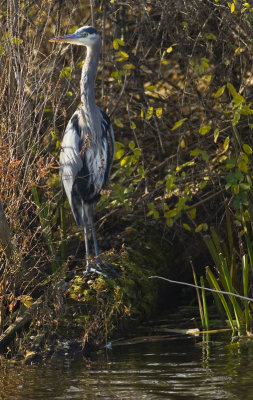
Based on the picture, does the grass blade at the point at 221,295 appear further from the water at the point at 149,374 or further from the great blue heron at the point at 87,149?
the great blue heron at the point at 87,149

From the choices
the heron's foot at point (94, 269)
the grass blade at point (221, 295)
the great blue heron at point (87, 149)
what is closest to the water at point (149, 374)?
the grass blade at point (221, 295)

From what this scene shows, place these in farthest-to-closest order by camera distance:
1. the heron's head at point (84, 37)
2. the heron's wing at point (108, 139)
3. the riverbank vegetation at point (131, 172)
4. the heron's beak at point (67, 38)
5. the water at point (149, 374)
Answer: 1. the heron's wing at point (108, 139)
2. the heron's head at point (84, 37)
3. the heron's beak at point (67, 38)
4. the riverbank vegetation at point (131, 172)
5. the water at point (149, 374)

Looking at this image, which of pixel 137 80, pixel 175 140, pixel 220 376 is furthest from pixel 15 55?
pixel 220 376

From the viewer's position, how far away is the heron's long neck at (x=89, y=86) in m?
6.20

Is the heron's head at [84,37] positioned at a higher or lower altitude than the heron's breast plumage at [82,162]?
higher

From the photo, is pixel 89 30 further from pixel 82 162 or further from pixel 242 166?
pixel 242 166

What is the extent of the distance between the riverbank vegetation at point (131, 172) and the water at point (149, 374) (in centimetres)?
31

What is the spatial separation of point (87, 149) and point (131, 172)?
1.70 ft

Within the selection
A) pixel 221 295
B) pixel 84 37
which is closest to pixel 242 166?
pixel 221 295

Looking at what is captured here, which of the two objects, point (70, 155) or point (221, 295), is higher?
point (70, 155)

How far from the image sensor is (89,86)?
6227mm

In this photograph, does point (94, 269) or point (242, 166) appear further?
point (94, 269)

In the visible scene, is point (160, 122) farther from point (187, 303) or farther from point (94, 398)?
point (94, 398)

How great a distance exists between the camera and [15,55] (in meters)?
5.26
